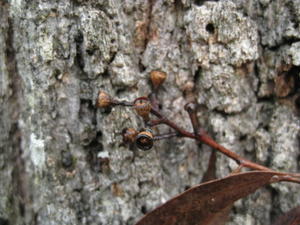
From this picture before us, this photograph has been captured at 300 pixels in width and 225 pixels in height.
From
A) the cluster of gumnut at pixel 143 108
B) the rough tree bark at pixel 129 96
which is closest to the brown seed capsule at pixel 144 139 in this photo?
the cluster of gumnut at pixel 143 108

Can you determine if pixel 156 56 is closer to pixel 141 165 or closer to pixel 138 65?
pixel 138 65

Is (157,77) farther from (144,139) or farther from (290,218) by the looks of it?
(290,218)

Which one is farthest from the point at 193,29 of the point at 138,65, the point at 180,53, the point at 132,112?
the point at 132,112

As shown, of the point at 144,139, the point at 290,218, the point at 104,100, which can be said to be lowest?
the point at 290,218

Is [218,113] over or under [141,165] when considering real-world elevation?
over

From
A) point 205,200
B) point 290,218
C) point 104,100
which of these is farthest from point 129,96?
point 290,218

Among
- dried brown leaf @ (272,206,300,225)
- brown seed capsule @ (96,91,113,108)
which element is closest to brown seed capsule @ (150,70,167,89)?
brown seed capsule @ (96,91,113,108)

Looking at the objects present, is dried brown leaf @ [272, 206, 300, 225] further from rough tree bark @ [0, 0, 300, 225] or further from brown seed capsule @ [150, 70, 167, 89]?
brown seed capsule @ [150, 70, 167, 89]

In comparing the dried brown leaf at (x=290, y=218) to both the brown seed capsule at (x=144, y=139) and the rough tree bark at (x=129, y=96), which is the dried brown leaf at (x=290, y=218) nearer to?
the rough tree bark at (x=129, y=96)
